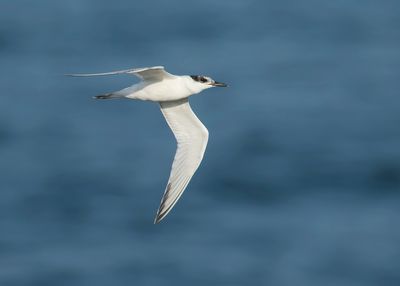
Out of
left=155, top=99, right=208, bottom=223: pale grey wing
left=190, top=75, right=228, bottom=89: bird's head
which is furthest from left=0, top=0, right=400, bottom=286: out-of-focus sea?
left=190, top=75, right=228, bottom=89: bird's head

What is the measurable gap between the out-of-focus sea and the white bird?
27.8 feet

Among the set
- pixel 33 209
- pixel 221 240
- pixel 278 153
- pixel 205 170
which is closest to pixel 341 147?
pixel 278 153

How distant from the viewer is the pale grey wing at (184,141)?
16.5 metres

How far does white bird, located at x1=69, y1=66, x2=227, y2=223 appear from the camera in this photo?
1548 cm

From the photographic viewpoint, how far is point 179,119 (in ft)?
54.6

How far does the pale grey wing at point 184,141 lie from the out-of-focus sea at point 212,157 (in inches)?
333

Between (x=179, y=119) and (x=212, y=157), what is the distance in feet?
42.5

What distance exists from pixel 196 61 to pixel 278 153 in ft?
10.2

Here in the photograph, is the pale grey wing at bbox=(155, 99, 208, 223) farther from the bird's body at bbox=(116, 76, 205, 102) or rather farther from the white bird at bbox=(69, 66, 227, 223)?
the bird's body at bbox=(116, 76, 205, 102)

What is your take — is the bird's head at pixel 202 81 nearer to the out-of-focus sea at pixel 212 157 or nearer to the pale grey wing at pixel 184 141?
the pale grey wing at pixel 184 141

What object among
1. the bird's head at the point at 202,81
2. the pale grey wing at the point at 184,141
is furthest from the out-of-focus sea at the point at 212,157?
the bird's head at the point at 202,81

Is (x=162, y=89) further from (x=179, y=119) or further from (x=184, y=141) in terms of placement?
(x=184, y=141)

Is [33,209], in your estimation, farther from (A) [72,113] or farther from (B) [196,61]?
(B) [196,61]

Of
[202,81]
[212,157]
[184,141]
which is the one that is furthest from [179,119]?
[212,157]
